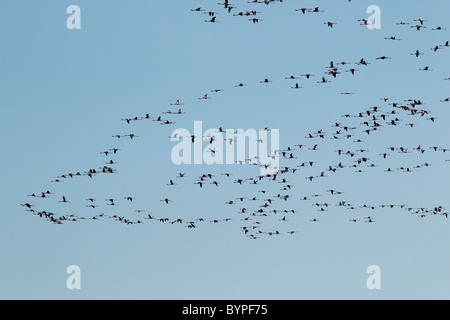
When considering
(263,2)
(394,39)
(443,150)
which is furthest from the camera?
(443,150)

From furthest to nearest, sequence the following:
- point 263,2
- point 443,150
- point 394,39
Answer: point 443,150 < point 394,39 < point 263,2

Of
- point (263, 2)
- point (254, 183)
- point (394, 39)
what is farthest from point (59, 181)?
point (394, 39)

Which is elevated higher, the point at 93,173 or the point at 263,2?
the point at 263,2

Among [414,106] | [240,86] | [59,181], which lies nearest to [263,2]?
[240,86]

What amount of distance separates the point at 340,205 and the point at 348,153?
229 inches

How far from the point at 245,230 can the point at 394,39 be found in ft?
87.3

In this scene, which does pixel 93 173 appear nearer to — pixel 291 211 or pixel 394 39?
pixel 291 211

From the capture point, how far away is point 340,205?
10244cm
